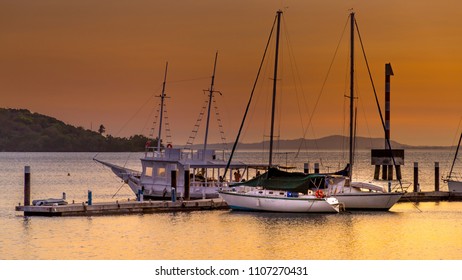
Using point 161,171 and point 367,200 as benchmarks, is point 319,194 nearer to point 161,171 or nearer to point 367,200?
point 367,200

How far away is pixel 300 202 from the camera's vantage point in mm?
52375

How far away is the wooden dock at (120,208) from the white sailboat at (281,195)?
1250 millimetres

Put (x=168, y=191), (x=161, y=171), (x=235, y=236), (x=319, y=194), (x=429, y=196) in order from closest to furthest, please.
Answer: (x=235, y=236)
(x=319, y=194)
(x=168, y=191)
(x=161, y=171)
(x=429, y=196)

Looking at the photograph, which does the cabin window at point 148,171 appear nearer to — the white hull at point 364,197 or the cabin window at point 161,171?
the cabin window at point 161,171

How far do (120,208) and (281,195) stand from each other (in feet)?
27.8

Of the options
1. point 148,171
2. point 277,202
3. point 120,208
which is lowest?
point 120,208

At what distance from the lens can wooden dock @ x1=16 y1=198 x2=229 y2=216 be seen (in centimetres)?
4988

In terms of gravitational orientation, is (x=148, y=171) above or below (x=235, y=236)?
above

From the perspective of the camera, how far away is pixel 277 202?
52.8 meters

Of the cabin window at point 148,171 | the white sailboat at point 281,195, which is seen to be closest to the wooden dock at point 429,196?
the white sailboat at point 281,195

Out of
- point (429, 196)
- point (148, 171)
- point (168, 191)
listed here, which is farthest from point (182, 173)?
point (429, 196)

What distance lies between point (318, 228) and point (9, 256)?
15.7 metres
